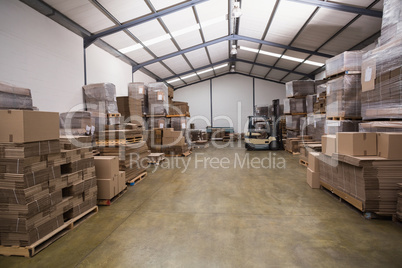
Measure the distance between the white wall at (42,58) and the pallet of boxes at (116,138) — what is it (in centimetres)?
73

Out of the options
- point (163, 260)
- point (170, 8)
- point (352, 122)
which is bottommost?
point (163, 260)

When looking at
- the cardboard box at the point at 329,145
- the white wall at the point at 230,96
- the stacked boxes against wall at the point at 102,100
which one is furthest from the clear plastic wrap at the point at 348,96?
the white wall at the point at 230,96

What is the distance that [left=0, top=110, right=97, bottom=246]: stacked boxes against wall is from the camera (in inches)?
94.4

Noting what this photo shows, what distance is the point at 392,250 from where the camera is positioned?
2438 millimetres

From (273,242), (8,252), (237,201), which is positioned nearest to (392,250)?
(273,242)

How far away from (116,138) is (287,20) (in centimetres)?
792

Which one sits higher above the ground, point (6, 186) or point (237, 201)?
point (6, 186)

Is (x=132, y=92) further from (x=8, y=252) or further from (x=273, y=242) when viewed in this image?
(x=273, y=242)

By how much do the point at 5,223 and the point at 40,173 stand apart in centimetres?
65

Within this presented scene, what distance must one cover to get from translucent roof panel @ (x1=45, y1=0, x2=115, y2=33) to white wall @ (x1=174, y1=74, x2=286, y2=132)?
12286 millimetres

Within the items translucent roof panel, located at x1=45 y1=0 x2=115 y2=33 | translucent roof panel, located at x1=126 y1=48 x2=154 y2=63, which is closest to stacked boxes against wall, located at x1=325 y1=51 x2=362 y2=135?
translucent roof panel, located at x1=45 y1=0 x2=115 y2=33

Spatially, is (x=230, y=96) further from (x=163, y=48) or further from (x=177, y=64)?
(x=163, y=48)

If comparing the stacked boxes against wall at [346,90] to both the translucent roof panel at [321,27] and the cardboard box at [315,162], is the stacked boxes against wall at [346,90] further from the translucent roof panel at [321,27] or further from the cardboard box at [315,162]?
the translucent roof panel at [321,27]

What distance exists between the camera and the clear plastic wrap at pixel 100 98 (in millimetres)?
6746
